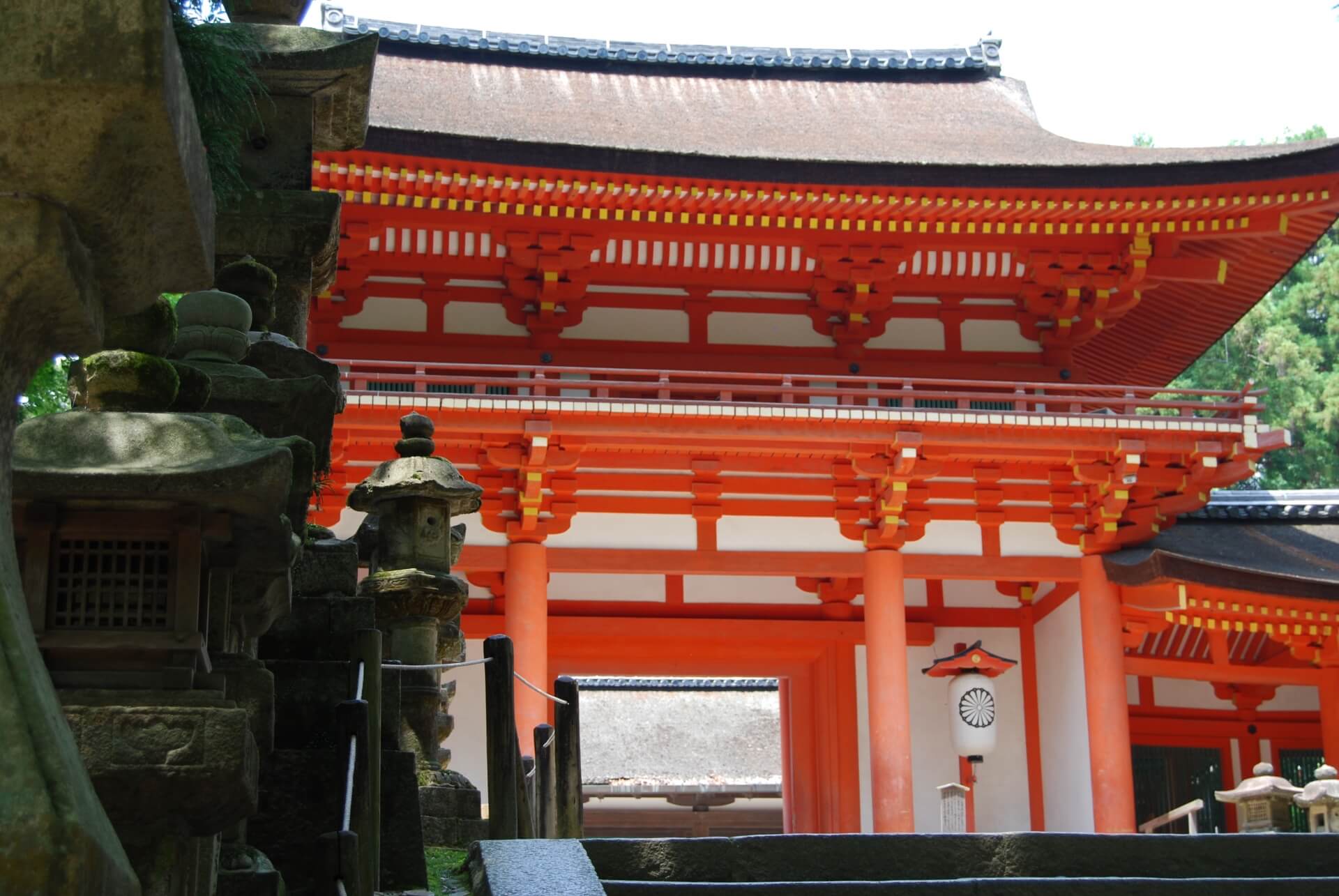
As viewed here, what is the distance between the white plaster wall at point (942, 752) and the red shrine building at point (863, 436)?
0.12 feet

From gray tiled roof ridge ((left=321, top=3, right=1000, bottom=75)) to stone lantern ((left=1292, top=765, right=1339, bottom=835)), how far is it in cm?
1158

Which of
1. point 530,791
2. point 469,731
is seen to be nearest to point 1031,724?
point 469,731

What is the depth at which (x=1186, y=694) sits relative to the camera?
668 inches

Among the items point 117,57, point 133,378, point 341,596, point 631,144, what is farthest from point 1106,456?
point 117,57

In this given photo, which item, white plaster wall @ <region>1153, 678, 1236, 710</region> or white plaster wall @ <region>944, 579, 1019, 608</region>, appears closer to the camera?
white plaster wall @ <region>944, 579, 1019, 608</region>

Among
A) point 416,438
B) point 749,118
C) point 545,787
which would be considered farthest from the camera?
point 749,118

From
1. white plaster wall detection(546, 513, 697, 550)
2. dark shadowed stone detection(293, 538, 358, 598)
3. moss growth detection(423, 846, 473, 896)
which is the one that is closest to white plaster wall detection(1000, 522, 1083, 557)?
white plaster wall detection(546, 513, 697, 550)

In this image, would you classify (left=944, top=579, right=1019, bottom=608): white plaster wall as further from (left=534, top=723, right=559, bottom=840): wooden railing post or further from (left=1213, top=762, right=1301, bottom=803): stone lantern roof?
(left=534, top=723, right=559, bottom=840): wooden railing post

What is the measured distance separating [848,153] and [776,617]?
466 centimetres

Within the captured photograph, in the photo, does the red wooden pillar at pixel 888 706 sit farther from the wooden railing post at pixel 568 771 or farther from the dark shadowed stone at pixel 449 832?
the wooden railing post at pixel 568 771

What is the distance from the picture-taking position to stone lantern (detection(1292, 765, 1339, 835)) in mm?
12203

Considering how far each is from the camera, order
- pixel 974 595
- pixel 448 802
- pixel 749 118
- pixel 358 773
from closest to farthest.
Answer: pixel 358 773, pixel 448 802, pixel 974 595, pixel 749 118

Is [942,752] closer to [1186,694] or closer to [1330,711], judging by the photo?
[1186,694]

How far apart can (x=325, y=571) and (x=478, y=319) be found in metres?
10.1
